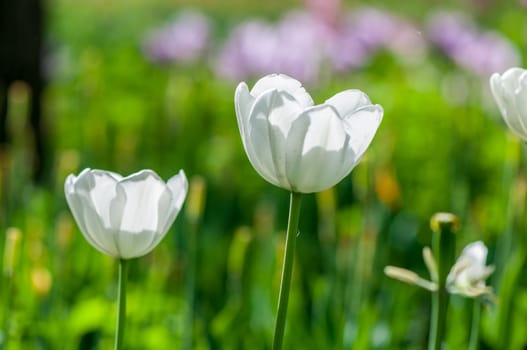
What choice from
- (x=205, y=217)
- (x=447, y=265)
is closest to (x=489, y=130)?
(x=205, y=217)

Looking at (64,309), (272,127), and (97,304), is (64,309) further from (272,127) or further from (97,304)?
(272,127)

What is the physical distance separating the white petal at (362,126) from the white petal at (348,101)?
0.04m

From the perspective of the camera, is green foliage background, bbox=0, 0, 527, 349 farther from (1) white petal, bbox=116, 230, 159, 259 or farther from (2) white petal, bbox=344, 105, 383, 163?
(2) white petal, bbox=344, 105, 383, 163

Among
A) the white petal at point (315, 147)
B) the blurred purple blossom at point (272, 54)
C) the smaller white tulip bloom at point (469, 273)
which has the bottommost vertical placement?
the smaller white tulip bloom at point (469, 273)

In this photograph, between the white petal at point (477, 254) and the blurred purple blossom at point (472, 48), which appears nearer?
the white petal at point (477, 254)

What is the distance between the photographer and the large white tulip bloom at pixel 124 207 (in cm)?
101

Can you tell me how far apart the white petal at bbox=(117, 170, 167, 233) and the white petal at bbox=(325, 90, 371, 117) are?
215 mm

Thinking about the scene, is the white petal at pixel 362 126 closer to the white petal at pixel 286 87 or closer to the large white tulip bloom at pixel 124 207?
the white petal at pixel 286 87

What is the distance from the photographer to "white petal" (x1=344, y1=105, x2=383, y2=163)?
0.98m

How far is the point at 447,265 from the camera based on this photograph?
3.48ft

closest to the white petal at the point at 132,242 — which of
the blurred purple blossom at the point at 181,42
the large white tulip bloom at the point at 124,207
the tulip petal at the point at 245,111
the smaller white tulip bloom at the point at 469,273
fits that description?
the large white tulip bloom at the point at 124,207

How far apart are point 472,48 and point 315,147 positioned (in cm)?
364

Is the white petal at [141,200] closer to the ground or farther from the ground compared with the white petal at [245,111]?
closer to the ground

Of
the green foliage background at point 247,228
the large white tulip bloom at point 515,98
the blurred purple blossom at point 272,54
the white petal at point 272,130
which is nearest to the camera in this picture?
the white petal at point 272,130
